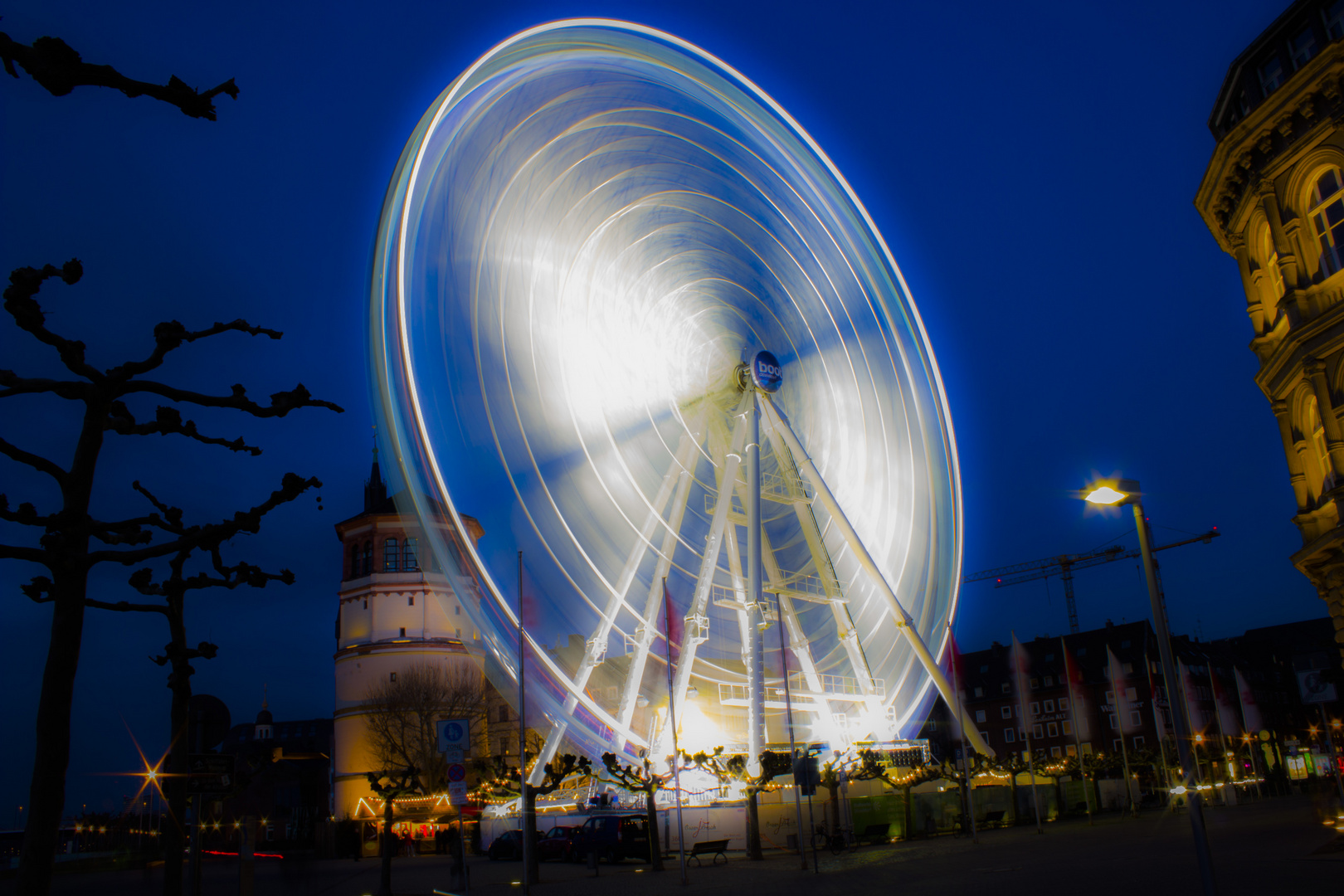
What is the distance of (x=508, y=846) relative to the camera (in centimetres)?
3167

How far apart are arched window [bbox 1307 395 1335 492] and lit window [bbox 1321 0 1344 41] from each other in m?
7.22

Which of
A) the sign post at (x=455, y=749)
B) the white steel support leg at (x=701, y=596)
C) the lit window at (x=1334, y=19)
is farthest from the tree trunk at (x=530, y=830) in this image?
the lit window at (x=1334, y=19)

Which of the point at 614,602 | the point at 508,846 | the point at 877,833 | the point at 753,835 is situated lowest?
the point at 877,833

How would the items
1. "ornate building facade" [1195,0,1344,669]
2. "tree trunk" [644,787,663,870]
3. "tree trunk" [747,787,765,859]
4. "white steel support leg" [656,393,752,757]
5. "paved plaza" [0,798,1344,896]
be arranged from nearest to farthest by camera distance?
1. "paved plaza" [0,798,1344,896]
2. "ornate building facade" [1195,0,1344,669]
3. "tree trunk" [644,787,663,870]
4. "tree trunk" [747,787,765,859]
5. "white steel support leg" [656,393,752,757]

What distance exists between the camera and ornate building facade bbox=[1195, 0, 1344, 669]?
19.1 meters

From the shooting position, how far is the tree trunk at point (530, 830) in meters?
20.4

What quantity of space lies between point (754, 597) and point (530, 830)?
8.67m

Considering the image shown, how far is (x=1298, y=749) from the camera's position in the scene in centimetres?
7956

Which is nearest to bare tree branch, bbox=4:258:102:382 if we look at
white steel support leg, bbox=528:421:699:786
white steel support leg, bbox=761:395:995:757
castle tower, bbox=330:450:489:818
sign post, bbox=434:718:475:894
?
sign post, bbox=434:718:475:894

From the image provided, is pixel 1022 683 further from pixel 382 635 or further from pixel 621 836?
pixel 382 635

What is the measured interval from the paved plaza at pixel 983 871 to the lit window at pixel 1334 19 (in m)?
15.3

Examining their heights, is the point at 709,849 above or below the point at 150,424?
below

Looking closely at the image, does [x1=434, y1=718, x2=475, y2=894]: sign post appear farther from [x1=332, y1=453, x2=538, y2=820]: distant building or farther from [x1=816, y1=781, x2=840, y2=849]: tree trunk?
[x1=332, y1=453, x2=538, y2=820]: distant building

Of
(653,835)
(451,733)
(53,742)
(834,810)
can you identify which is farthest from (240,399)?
(834,810)
